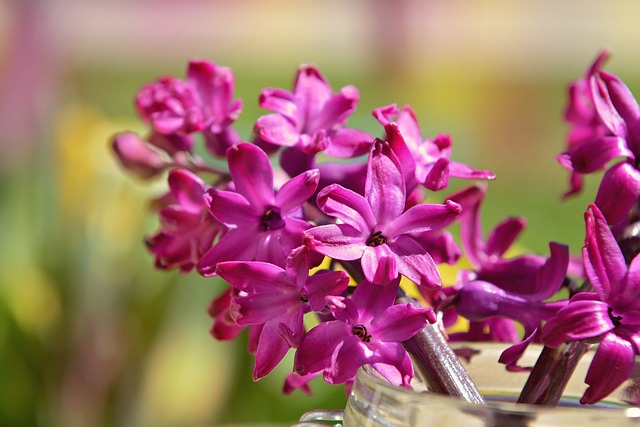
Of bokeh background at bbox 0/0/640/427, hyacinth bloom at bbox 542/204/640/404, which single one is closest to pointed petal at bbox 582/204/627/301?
hyacinth bloom at bbox 542/204/640/404

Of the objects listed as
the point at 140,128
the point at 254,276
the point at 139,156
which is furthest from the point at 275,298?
the point at 140,128

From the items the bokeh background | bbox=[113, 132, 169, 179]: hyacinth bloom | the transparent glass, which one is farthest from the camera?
the bokeh background

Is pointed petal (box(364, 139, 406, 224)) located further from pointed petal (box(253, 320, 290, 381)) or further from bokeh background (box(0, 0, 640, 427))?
bokeh background (box(0, 0, 640, 427))

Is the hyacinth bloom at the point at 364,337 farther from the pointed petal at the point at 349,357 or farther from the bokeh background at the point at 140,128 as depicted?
the bokeh background at the point at 140,128

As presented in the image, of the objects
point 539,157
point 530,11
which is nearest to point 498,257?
point 539,157

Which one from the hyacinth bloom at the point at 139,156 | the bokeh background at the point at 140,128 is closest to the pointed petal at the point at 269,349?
the hyacinth bloom at the point at 139,156

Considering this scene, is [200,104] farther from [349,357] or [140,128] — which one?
[140,128]

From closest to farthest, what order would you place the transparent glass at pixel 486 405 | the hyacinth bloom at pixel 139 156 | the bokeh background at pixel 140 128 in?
the transparent glass at pixel 486 405
the hyacinth bloom at pixel 139 156
the bokeh background at pixel 140 128
